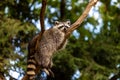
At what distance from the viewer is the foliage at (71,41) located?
10.6 m

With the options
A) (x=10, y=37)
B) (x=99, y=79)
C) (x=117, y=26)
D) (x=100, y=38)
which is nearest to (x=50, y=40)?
(x=10, y=37)

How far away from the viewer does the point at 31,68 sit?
23.4 ft

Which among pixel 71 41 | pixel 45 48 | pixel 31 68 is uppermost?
pixel 71 41

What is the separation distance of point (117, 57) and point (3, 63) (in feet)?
14.0

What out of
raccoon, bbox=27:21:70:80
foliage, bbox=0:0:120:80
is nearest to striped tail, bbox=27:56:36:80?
raccoon, bbox=27:21:70:80

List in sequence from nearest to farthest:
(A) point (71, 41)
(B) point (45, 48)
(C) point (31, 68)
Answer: (C) point (31, 68) < (B) point (45, 48) < (A) point (71, 41)

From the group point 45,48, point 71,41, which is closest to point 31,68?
point 45,48

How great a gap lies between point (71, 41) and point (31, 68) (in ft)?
19.4

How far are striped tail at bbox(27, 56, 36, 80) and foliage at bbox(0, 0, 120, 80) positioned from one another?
2.15 metres

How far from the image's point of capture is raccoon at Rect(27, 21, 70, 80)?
7221 mm

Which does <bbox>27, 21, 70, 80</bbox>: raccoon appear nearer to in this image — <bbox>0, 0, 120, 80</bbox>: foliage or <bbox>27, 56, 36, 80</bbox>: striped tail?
<bbox>27, 56, 36, 80</bbox>: striped tail

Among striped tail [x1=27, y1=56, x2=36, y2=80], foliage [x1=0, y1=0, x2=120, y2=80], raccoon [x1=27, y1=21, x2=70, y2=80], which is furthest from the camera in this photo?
foliage [x1=0, y1=0, x2=120, y2=80]

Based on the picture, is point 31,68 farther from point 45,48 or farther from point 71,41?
point 71,41

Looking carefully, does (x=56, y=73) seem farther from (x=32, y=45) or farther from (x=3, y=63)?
(x=32, y=45)
